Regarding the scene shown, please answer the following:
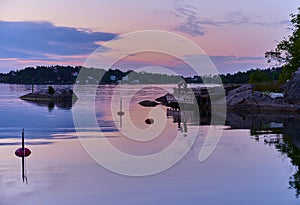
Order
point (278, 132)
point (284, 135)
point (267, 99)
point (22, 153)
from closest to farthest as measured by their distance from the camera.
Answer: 1. point (22, 153)
2. point (284, 135)
3. point (278, 132)
4. point (267, 99)

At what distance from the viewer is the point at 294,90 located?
45.1m

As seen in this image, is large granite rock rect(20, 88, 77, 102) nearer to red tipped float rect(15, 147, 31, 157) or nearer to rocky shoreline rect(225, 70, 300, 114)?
rocky shoreline rect(225, 70, 300, 114)

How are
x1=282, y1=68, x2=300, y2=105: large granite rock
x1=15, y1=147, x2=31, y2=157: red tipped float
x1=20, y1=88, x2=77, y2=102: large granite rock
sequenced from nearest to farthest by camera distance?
1. x1=15, y1=147, x2=31, y2=157: red tipped float
2. x1=282, y1=68, x2=300, y2=105: large granite rock
3. x1=20, y1=88, x2=77, y2=102: large granite rock

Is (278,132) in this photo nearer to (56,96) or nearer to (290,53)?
(290,53)

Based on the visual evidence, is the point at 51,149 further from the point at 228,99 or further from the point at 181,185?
the point at 228,99

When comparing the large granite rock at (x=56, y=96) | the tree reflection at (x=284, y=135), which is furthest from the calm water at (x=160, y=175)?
the large granite rock at (x=56, y=96)

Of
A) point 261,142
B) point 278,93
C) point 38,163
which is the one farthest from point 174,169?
point 278,93

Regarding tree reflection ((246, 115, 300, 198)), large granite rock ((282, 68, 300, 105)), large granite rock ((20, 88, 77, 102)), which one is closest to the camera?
tree reflection ((246, 115, 300, 198))

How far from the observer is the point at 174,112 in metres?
45.9

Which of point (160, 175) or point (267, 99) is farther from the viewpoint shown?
point (267, 99)

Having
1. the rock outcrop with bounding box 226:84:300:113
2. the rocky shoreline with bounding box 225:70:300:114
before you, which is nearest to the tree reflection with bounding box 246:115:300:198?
the rock outcrop with bounding box 226:84:300:113

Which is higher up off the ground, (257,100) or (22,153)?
(257,100)

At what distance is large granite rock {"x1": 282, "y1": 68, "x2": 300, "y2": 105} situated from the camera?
4500cm

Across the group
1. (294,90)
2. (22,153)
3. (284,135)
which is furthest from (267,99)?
(22,153)
